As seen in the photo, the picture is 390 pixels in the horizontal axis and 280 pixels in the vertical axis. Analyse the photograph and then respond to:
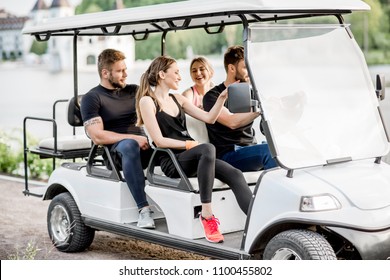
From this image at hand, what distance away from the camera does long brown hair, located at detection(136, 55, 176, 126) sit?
5.13 m

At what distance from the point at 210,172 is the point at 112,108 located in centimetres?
112

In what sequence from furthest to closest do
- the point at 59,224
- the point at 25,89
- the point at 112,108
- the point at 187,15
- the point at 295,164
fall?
the point at 25,89 → the point at 59,224 → the point at 112,108 → the point at 187,15 → the point at 295,164

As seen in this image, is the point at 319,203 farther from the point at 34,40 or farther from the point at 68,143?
the point at 34,40

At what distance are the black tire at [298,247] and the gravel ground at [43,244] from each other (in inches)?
60.8

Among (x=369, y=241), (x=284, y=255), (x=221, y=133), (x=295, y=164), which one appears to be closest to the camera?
(x=369, y=241)

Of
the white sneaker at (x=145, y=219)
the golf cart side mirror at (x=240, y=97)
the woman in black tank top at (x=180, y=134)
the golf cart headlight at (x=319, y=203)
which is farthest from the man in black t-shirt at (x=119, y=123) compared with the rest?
the golf cart headlight at (x=319, y=203)

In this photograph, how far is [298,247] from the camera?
414cm

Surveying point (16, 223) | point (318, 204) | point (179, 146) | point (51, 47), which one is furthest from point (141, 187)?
point (51, 47)

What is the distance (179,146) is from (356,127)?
1.05 metres

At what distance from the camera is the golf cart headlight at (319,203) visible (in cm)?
416

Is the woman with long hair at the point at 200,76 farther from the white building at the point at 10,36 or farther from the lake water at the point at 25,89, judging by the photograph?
the lake water at the point at 25,89

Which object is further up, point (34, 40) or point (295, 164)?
point (34, 40)

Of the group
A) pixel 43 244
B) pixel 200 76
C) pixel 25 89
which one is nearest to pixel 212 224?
pixel 200 76

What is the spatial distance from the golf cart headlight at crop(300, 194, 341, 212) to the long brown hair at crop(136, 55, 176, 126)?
53.6 inches
